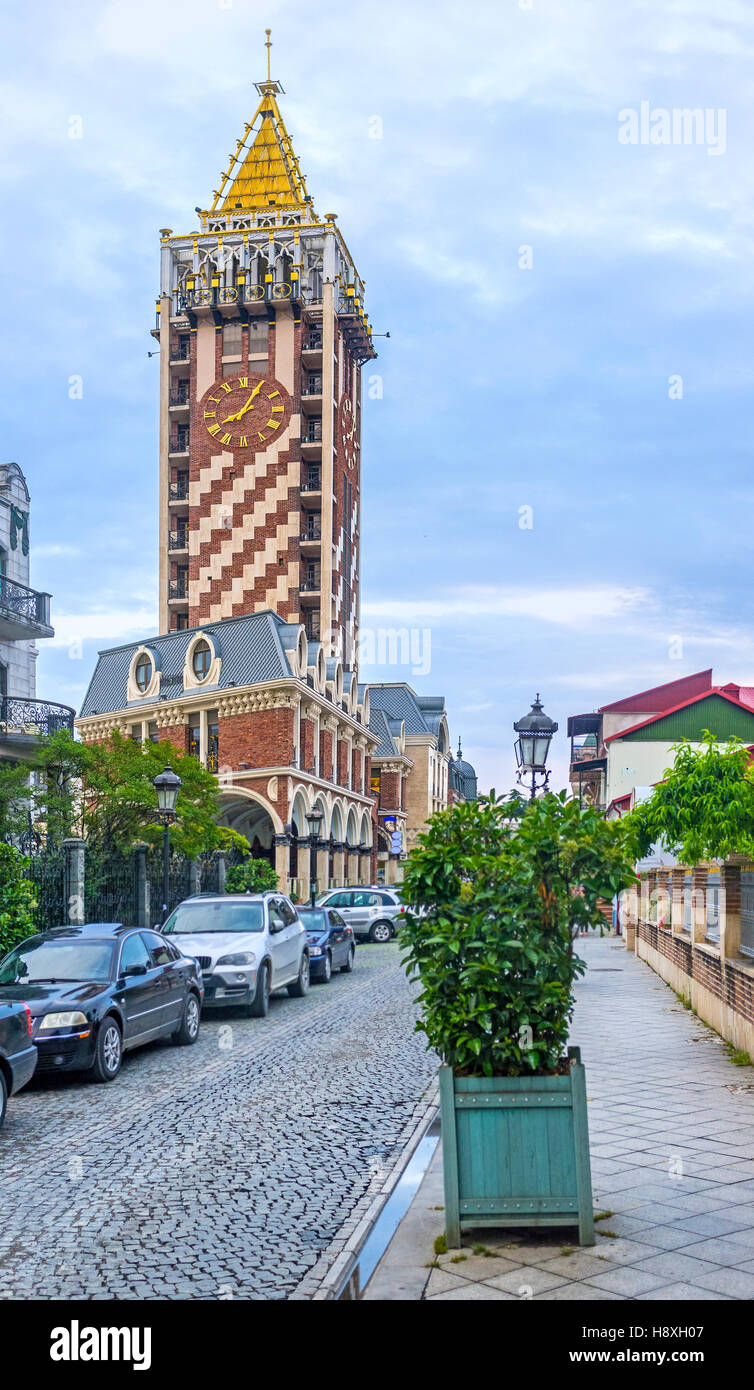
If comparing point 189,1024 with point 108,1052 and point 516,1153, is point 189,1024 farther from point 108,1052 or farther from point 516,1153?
point 516,1153

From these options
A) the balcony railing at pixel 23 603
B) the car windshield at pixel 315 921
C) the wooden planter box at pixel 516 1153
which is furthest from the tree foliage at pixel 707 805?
the balcony railing at pixel 23 603

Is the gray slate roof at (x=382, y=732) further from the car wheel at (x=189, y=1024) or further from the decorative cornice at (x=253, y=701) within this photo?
the car wheel at (x=189, y=1024)

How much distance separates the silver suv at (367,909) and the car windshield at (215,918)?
19.7 meters

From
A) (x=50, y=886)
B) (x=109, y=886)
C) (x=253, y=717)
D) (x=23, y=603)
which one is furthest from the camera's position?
(x=253, y=717)

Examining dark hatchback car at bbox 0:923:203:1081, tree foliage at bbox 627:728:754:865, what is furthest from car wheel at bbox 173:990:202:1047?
tree foliage at bbox 627:728:754:865

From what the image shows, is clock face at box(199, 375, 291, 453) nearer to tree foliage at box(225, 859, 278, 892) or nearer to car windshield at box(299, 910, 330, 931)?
tree foliage at box(225, 859, 278, 892)

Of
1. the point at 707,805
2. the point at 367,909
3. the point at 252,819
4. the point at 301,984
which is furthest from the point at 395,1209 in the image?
the point at 252,819

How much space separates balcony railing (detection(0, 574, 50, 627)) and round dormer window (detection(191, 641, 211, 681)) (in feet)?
64.4

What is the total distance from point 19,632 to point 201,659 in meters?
21.0

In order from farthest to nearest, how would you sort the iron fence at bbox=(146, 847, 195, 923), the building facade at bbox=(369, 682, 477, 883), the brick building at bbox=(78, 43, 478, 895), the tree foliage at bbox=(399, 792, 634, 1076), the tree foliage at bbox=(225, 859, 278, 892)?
1. the building facade at bbox=(369, 682, 477, 883)
2. the brick building at bbox=(78, 43, 478, 895)
3. the tree foliage at bbox=(225, 859, 278, 892)
4. the iron fence at bbox=(146, 847, 195, 923)
5. the tree foliage at bbox=(399, 792, 634, 1076)

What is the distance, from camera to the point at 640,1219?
258 inches

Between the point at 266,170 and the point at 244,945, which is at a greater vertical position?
the point at 266,170

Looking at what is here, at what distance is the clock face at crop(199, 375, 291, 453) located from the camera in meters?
64.4
